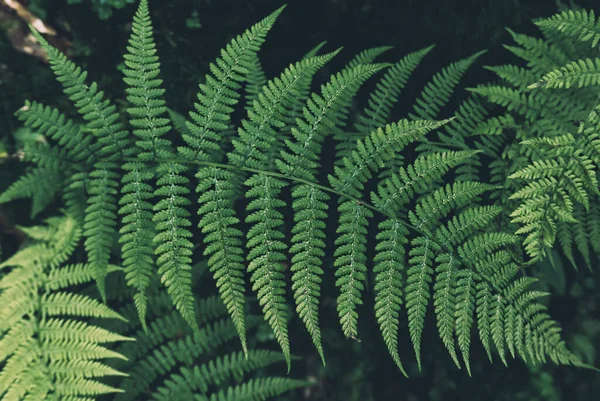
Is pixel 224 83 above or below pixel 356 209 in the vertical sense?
above

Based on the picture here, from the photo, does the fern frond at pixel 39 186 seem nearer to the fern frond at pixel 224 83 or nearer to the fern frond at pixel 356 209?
the fern frond at pixel 224 83

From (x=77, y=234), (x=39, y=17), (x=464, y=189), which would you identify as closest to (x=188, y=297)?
(x=77, y=234)

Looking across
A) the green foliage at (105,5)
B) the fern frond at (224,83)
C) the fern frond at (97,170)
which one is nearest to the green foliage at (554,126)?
the fern frond at (224,83)

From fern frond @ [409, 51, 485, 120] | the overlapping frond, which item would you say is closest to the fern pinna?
fern frond @ [409, 51, 485, 120]

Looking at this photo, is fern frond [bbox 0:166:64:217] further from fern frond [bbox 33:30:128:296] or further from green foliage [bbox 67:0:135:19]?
green foliage [bbox 67:0:135:19]

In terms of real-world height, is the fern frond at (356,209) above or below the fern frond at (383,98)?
below

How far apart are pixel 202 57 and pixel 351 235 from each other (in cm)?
160

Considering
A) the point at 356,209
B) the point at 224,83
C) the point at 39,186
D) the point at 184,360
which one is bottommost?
the point at 184,360

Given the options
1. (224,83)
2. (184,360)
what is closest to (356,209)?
(224,83)

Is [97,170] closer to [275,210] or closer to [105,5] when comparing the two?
[275,210]

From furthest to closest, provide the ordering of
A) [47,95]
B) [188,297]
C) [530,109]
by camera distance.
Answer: [47,95], [530,109], [188,297]

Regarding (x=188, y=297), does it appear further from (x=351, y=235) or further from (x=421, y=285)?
(x=421, y=285)

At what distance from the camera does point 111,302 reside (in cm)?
308

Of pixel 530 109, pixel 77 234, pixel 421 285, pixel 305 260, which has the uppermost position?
pixel 530 109
